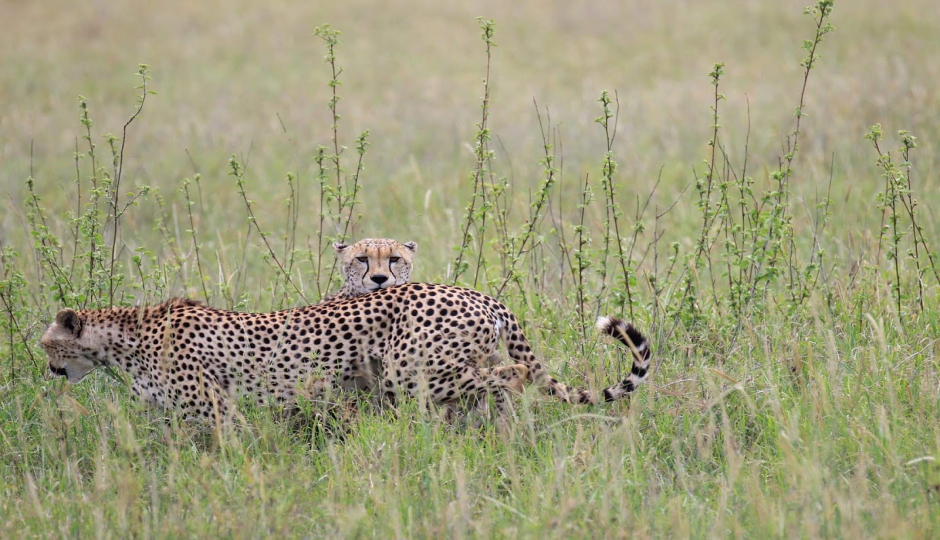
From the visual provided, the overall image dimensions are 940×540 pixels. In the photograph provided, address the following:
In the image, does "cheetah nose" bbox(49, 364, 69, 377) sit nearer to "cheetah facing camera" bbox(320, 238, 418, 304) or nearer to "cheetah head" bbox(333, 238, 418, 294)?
"cheetah facing camera" bbox(320, 238, 418, 304)

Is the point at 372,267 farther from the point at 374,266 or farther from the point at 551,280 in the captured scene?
the point at 551,280

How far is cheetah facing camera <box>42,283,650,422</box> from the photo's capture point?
408 cm

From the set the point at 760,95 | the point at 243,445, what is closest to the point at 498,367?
the point at 243,445

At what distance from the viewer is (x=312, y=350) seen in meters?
4.23

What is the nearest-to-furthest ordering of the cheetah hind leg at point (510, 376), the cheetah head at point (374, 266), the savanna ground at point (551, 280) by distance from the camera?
the savanna ground at point (551, 280) → the cheetah hind leg at point (510, 376) → the cheetah head at point (374, 266)

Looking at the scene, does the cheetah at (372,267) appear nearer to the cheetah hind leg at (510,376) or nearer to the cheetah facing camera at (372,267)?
the cheetah facing camera at (372,267)

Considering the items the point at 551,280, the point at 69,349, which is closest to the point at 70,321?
the point at 69,349

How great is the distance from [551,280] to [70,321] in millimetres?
2583

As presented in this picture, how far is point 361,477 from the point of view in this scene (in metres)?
3.56

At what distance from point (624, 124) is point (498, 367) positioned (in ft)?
21.1

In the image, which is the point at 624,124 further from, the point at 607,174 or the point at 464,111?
the point at 607,174

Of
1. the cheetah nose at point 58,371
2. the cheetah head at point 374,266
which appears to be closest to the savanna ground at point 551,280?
the cheetah nose at point 58,371

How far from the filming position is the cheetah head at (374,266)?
4.72 metres

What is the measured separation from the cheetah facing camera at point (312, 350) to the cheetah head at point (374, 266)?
0.34m
